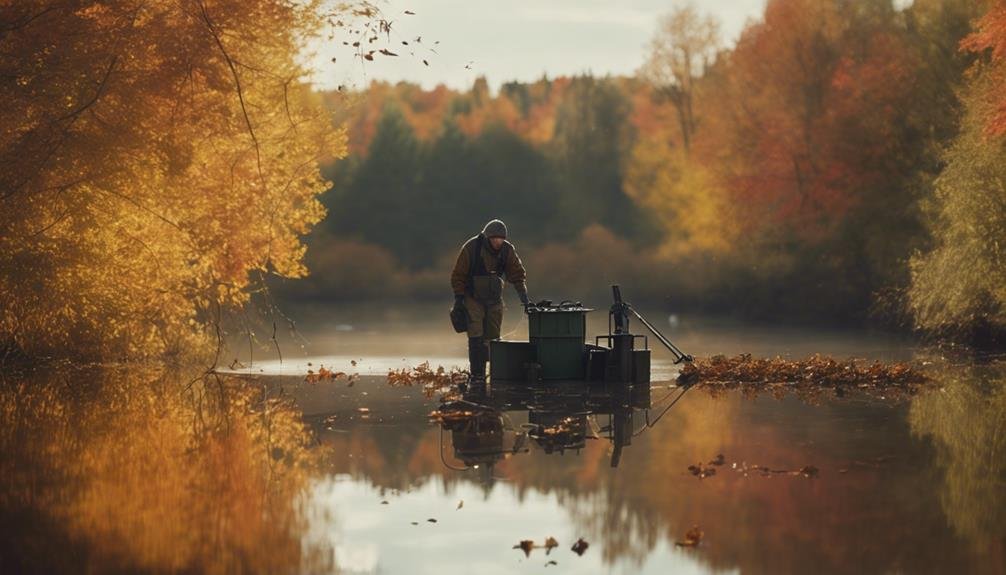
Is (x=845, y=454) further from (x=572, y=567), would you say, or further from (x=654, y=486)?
(x=572, y=567)

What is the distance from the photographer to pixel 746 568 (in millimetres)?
7582

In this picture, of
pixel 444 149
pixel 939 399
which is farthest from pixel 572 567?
pixel 444 149

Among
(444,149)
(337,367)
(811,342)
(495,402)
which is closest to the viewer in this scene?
(495,402)

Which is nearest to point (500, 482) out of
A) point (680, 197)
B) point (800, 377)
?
point (800, 377)

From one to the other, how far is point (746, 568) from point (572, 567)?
0.96 metres

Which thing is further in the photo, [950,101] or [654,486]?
[950,101]

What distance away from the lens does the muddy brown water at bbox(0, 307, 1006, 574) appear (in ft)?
26.2

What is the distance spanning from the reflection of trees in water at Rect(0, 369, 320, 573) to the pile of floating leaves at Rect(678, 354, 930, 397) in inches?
247

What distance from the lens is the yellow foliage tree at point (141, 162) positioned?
17.4 meters

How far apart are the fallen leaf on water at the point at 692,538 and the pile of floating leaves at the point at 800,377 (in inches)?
373

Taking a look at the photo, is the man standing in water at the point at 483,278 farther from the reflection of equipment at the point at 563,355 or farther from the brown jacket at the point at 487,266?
the reflection of equipment at the point at 563,355

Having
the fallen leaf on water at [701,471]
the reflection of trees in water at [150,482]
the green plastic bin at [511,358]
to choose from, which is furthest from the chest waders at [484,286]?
the fallen leaf on water at [701,471]

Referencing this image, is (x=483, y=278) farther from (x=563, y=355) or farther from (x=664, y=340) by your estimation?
(x=664, y=340)

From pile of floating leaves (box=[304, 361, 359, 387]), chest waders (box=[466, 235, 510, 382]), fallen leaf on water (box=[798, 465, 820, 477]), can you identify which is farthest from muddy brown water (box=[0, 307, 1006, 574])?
pile of floating leaves (box=[304, 361, 359, 387])
